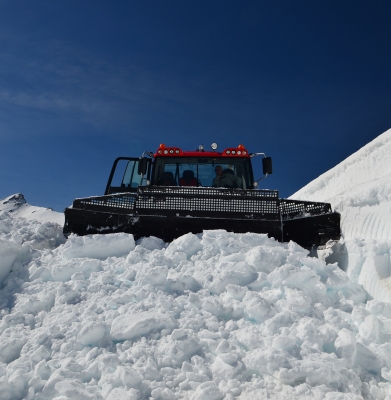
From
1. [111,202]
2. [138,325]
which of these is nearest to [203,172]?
[111,202]

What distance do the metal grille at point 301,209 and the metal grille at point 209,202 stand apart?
0.76 feet

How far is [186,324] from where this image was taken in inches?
130

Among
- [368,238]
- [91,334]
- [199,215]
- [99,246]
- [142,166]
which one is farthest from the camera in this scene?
[142,166]

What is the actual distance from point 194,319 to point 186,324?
86 millimetres

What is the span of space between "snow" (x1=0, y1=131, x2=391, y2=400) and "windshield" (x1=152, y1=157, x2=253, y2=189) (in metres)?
2.09

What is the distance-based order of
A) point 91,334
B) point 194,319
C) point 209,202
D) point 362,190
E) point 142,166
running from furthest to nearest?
point 142,166, point 362,190, point 209,202, point 194,319, point 91,334

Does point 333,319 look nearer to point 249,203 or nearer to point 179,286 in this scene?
point 179,286

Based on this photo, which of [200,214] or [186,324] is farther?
[200,214]

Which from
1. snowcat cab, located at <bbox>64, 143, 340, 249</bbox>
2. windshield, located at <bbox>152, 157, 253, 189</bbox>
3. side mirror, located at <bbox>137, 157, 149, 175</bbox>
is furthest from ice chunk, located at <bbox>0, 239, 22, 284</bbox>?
windshield, located at <bbox>152, 157, 253, 189</bbox>

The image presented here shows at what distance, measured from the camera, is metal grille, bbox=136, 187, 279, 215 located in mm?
5465

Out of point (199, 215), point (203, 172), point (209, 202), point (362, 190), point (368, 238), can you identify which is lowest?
point (368, 238)

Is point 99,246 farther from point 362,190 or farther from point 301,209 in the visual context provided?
point 362,190

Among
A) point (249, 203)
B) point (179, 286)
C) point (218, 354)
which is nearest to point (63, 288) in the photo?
point (179, 286)

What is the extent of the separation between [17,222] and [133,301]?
10.9ft
